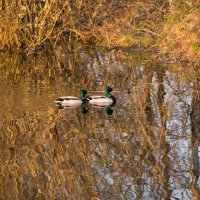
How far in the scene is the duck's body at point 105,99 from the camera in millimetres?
13484

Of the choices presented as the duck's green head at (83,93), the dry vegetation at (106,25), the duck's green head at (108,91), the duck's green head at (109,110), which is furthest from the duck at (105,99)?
the dry vegetation at (106,25)

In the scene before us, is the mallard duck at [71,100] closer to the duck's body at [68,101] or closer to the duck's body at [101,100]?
the duck's body at [68,101]

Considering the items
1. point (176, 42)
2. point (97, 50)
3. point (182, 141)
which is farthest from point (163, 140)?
point (97, 50)

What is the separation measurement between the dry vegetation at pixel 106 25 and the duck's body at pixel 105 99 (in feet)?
12.3

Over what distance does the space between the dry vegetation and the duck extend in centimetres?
375

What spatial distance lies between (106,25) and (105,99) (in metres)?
9.19

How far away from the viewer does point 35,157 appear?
10523 mm

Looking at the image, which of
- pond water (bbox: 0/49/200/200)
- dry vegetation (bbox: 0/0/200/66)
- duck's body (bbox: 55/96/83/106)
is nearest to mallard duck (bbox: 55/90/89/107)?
duck's body (bbox: 55/96/83/106)

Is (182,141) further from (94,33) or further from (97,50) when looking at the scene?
(94,33)

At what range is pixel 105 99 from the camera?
13.4 m

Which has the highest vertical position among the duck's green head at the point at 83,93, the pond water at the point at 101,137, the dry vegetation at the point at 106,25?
the dry vegetation at the point at 106,25

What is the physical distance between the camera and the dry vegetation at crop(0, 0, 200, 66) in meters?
18.0

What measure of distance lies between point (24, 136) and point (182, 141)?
2.86 metres

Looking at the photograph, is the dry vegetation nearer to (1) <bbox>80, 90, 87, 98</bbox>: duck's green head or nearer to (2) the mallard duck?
(1) <bbox>80, 90, 87, 98</bbox>: duck's green head
